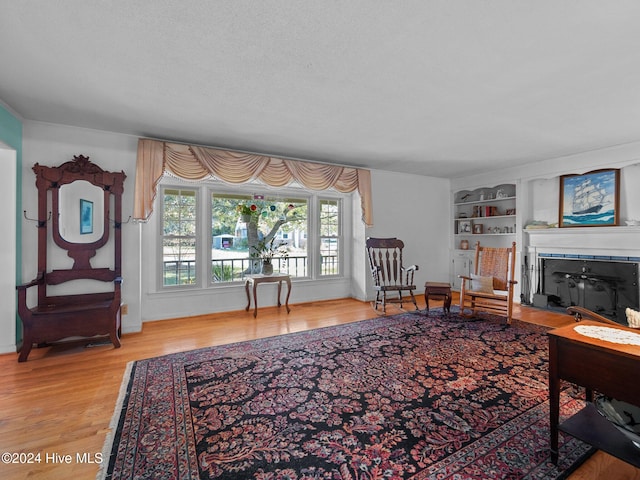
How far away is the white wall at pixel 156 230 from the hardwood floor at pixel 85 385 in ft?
1.02

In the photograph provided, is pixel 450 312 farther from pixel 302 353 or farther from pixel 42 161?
pixel 42 161

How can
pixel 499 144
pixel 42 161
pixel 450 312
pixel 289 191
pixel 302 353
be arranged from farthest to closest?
pixel 289 191
pixel 450 312
pixel 499 144
pixel 42 161
pixel 302 353

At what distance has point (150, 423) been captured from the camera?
1.87 metres

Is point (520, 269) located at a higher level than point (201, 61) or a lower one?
lower

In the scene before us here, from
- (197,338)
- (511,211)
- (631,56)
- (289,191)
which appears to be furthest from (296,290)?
(631,56)

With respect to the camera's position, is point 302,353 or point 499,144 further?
point 499,144

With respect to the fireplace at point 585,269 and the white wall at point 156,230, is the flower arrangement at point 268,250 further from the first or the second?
the fireplace at point 585,269

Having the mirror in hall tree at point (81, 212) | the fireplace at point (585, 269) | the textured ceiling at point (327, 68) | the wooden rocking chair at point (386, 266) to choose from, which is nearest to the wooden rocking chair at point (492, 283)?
the wooden rocking chair at point (386, 266)

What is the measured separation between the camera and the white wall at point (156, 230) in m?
3.26

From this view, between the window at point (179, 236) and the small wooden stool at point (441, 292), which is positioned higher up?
the window at point (179, 236)

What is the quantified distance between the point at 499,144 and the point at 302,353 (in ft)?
12.1

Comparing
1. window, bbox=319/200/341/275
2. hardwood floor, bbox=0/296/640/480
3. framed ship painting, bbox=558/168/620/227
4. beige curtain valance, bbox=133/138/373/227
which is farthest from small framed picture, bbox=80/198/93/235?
framed ship painting, bbox=558/168/620/227

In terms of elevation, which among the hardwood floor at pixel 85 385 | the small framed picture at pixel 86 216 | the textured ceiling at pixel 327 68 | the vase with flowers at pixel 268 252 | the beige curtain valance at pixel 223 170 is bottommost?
the hardwood floor at pixel 85 385

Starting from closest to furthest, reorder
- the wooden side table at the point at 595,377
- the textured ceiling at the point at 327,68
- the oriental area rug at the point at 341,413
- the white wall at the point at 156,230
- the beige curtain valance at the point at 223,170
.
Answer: the wooden side table at the point at 595,377
the oriental area rug at the point at 341,413
the textured ceiling at the point at 327,68
the white wall at the point at 156,230
the beige curtain valance at the point at 223,170
